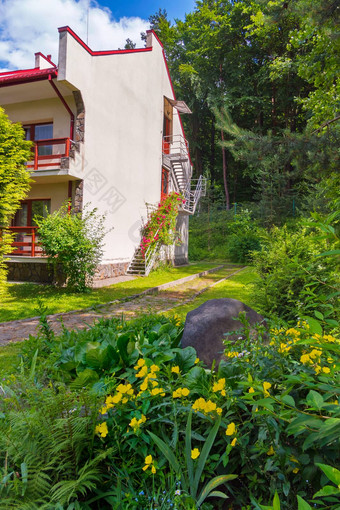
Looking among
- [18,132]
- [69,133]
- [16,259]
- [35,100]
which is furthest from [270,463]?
[35,100]

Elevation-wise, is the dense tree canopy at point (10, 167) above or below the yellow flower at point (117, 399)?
above

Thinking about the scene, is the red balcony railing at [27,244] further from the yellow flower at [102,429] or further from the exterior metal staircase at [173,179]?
the yellow flower at [102,429]

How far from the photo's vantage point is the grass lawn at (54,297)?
700cm

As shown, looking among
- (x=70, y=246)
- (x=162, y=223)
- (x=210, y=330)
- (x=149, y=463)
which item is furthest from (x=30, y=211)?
(x=149, y=463)

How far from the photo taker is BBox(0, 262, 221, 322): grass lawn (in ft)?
23.0

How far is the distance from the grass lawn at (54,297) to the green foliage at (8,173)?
2.40ft

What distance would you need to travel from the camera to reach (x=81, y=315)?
6742 mm

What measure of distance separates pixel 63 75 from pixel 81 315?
7898 millimetres

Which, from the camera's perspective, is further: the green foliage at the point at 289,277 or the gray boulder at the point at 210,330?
the green foliage at the point at 289,277

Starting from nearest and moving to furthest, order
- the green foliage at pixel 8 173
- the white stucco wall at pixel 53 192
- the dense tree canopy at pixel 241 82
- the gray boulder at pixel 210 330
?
the gray boulder at pixel 210 330 < the green foliage at pixel 8 173 < the white stucco wall at pixel 53 192 < the dense tree canopy at pixel 241 82

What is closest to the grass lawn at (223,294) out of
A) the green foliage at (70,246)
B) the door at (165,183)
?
the green foliage at (70,246)

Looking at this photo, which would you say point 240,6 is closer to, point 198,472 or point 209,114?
point 209,114

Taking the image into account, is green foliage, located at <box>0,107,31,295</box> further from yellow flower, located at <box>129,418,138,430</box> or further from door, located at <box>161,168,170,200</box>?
door, located at <box>161,168,170,200</box>

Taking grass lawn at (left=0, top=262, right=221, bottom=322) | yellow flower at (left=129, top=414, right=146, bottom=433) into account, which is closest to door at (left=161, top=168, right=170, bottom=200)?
grass lawn at (left=0, top=262, right=221, bottom=322)
